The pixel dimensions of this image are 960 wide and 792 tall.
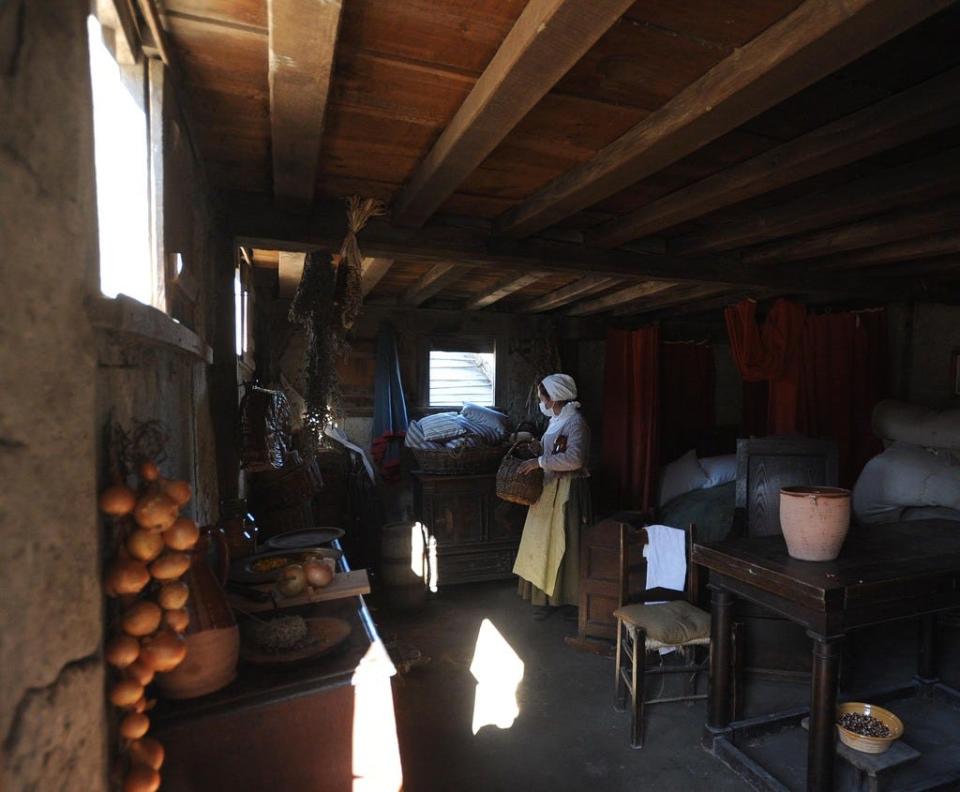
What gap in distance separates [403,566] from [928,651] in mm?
3212

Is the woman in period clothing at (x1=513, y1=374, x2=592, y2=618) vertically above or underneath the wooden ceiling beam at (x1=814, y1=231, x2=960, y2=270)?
underneath

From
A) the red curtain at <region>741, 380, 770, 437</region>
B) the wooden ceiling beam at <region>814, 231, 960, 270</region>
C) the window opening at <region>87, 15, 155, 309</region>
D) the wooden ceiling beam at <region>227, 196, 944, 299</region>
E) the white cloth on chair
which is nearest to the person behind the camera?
the window opening at <region>87, 15, 155, 309</region>

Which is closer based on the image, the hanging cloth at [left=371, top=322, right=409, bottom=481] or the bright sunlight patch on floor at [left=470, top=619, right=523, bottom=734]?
the bright sunlight patch on floor at [left=470, top=619, right=523, bottom=734]

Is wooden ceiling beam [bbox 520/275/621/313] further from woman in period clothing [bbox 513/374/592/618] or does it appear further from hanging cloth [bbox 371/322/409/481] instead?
hanging cloth [bbox 371/322/409/481]

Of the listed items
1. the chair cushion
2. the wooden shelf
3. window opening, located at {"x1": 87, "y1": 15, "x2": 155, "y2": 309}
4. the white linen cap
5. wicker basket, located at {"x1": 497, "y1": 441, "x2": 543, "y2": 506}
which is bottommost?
the chair cushion

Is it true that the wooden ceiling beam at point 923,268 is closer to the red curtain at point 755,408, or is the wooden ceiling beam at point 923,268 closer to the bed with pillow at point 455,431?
the red curtain at point 755,408

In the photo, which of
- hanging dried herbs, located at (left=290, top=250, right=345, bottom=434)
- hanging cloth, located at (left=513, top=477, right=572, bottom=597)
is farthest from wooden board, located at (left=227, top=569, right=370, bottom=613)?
hanging cloth, located at (left=513, top=477, right=572, bottom=597)

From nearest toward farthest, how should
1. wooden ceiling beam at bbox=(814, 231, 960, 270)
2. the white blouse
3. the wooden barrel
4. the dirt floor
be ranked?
1. the dirt floor
2. wooden ceiling beam at bbox=(814, 231, 960, 270)
3. the white blouse
4. the wooden barrel

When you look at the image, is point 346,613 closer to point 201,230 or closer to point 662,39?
point 201,230

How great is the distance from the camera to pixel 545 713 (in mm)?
2812

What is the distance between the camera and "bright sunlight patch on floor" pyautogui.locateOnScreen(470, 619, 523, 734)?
9.12 ft

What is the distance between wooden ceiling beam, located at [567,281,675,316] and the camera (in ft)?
13.7

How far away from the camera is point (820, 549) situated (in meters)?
2.20

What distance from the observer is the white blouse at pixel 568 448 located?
3.90 meters
